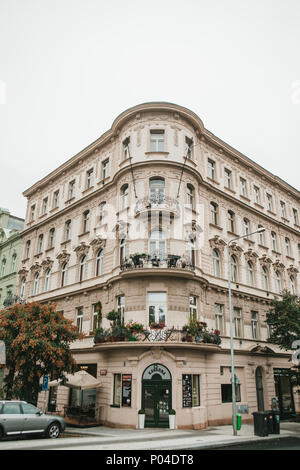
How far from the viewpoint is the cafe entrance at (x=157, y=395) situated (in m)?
19.7

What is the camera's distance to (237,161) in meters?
31.7

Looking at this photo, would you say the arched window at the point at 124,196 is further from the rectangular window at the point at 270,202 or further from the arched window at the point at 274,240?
the rectangular window at the point at 270,202

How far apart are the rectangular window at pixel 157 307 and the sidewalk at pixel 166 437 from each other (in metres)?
5.60

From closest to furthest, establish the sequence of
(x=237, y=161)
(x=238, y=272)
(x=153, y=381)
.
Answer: (x=153, y=381), (x=238, y=272), (x=237, y=161)

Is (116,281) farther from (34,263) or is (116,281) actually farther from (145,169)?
(34,263)

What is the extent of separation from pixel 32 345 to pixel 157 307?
719 cm

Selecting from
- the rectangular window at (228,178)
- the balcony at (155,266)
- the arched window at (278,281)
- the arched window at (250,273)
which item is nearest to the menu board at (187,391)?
the balcony at (155,266)

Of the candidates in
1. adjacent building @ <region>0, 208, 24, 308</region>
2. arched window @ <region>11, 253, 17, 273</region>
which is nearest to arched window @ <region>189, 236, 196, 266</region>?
adjacent building @ <region>0, 208, 24, 308</region>

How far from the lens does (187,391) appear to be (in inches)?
800

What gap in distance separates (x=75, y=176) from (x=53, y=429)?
21655 mm

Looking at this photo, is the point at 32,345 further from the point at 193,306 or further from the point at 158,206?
the point at 158,206

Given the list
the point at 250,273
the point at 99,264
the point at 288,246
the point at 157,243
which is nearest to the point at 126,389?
the point at 157,243

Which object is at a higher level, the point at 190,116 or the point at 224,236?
the point at 190,116

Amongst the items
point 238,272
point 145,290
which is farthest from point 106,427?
point 238,272
